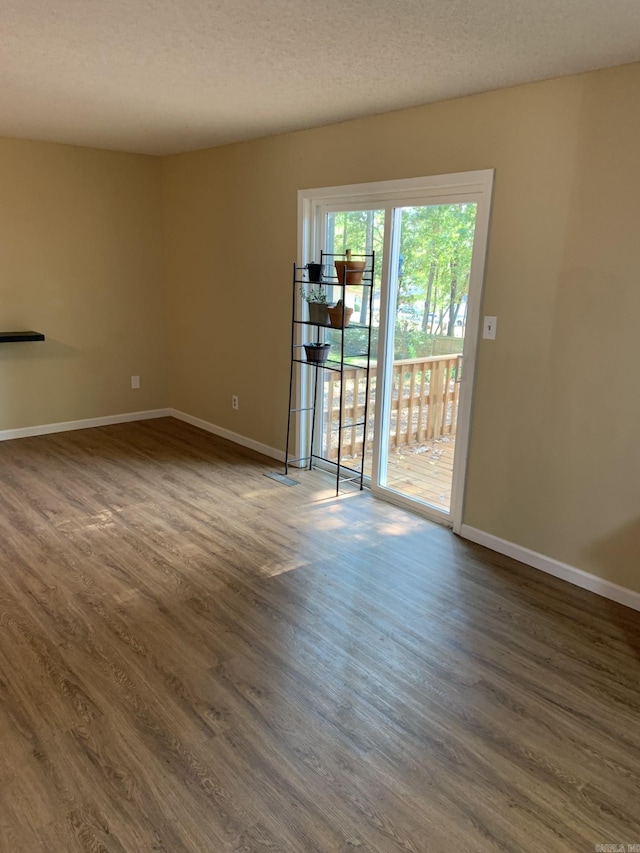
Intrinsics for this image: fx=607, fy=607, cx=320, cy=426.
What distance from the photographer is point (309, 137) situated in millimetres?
4117

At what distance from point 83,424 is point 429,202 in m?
3.75

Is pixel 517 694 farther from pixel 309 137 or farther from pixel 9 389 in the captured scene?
pixel 9 389

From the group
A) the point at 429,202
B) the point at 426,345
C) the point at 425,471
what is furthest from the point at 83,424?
the point at 429,202

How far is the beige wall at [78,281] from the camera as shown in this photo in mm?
4961

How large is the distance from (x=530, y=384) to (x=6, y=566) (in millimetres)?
2858

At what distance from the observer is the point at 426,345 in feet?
12.3

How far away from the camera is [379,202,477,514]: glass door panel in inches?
137

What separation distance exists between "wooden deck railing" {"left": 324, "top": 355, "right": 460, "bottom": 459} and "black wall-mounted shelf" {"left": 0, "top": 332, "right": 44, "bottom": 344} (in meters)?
2.39

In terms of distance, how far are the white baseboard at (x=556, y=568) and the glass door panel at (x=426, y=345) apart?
1.05ft

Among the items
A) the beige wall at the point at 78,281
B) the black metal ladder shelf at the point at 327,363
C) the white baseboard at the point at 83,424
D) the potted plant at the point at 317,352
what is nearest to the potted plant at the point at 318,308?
the black metal ladder shelf at the point at 327,363

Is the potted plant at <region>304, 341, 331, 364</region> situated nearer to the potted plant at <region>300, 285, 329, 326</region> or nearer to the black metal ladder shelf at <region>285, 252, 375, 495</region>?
the black metal ladder shelf at <region>285, 252, 375, 495</region>

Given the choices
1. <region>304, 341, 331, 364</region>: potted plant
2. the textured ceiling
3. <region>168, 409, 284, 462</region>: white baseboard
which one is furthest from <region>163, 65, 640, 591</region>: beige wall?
<region>168, 409, 284, 462</region>: white baseboard

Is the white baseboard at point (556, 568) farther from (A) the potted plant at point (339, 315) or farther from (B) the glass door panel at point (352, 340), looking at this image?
(A) the potted plant at point (339, 315)

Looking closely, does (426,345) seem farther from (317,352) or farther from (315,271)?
(315,271)
